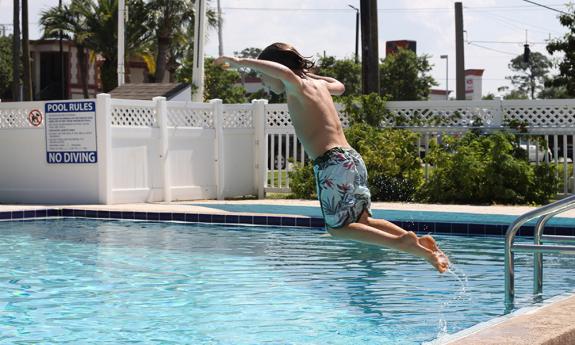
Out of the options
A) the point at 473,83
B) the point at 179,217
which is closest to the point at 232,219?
the point at 179,217

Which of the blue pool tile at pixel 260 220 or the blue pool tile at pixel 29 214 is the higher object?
the blue pool tile at pixel 29 214

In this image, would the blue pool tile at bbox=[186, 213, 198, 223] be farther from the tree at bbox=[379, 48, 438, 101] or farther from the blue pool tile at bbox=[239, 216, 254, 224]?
the tree at bbox=[379, 48, 438, 101]

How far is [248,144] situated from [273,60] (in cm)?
1188

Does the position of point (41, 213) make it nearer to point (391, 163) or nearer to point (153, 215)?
point (153, 215)

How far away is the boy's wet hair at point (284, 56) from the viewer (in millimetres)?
6246

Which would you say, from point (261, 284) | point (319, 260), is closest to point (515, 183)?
point (319, 260)

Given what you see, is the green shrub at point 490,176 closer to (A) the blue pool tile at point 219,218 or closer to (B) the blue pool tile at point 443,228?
(B) the blue pool tile at point 443,228

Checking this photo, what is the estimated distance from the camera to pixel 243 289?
317 inches

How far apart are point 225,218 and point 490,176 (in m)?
4.32

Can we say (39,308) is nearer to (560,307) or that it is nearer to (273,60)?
(273,60)

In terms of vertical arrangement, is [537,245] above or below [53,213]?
above

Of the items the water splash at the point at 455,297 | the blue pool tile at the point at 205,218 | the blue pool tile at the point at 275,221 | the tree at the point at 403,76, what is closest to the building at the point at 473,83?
the tree at the point at 403,76

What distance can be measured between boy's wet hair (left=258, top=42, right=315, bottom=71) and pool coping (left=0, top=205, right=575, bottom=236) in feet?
20.7

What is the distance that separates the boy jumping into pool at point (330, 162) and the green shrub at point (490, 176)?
9.70 meters
